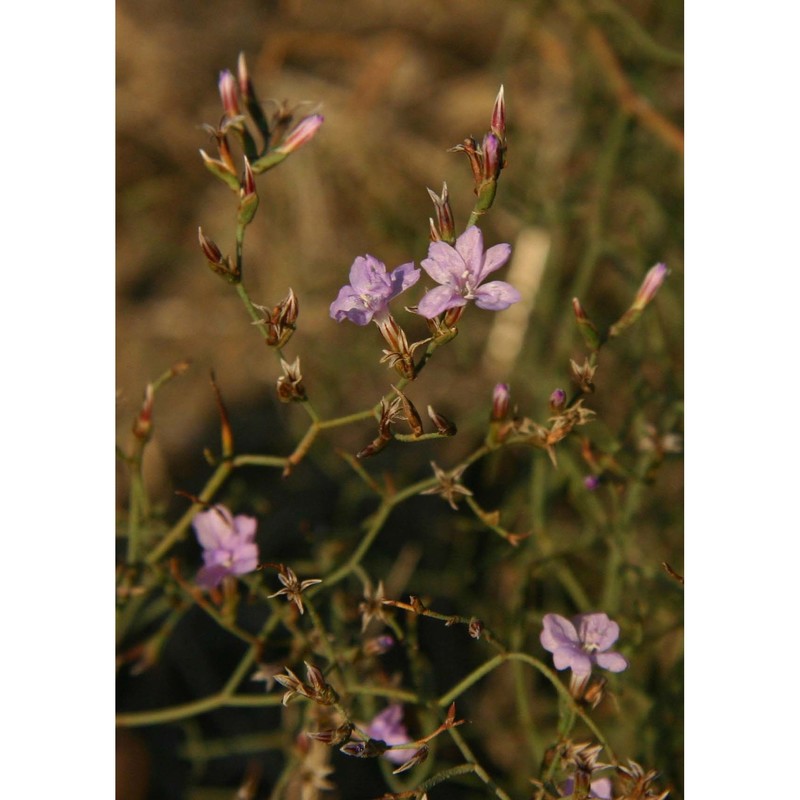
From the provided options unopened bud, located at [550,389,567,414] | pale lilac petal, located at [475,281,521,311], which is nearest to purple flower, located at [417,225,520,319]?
pale lilac petal, located at [475,281,521,311]

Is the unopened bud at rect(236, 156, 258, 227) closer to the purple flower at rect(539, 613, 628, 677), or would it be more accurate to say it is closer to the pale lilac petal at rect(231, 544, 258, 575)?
the pale lilac petal at rect(231, 544, 258, 575)

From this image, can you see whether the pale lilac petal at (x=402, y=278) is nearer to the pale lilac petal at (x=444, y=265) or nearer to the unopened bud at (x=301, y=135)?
the pale lilac petal at (x=444, y=265)

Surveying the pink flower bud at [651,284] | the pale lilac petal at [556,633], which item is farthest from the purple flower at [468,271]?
the pale lilac petal at [556,633]

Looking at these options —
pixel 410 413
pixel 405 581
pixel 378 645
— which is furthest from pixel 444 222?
pixel 405 581

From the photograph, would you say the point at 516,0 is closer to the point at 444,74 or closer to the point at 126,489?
the point at 444,74

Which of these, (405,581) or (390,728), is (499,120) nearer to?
(390,728)

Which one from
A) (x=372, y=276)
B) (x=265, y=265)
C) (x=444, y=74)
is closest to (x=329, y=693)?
(x=372, y=276)
